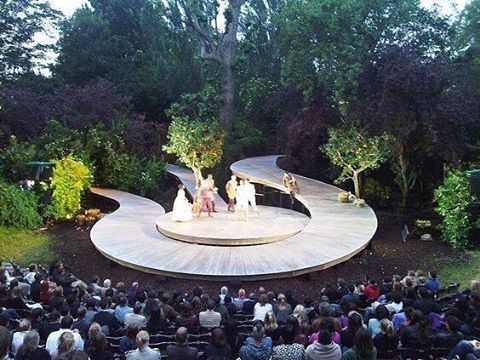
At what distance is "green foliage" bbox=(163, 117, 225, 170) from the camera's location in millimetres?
17938

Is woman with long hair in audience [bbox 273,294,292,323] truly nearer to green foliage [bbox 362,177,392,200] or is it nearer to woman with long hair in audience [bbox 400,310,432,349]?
woman with long hair in audience [bbox 400,310,432,349]

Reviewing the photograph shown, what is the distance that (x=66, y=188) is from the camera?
18.5 metres

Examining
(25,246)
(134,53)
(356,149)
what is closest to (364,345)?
(356,149)

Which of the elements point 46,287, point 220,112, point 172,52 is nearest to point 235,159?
point 220,112

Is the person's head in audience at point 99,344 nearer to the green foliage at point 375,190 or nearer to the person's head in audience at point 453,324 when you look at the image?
the person's head in audience at point 453,324

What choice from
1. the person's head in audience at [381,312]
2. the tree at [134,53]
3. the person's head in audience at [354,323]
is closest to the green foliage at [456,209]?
the person's head in audience at [381,312]

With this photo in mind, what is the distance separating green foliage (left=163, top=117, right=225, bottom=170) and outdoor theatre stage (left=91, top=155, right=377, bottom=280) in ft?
7.23

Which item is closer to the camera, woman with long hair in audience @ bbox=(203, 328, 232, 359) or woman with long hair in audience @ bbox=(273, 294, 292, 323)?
woman with long hair in audience @ bbox=(203, 328, 232, 359)

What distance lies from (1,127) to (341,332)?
17354 mm

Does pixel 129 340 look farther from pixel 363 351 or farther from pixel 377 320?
pixel 377 320

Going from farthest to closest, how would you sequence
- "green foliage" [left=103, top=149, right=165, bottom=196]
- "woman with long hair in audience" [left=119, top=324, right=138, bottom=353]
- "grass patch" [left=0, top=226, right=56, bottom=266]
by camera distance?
"green foliage" [left=103, top=149, right=165, bottom=196] < "grass patch" [left=0, top=226, right=56, bottom=266] < "woman with long hair in audience" [left=119, top=324, right=138, bottom=353]

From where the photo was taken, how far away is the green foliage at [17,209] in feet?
54.4

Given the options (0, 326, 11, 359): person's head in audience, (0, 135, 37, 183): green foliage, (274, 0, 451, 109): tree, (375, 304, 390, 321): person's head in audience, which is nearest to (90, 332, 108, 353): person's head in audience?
(0, 326, 11, 359): person's head in audience

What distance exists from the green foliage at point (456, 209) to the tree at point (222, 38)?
16.9 meters
